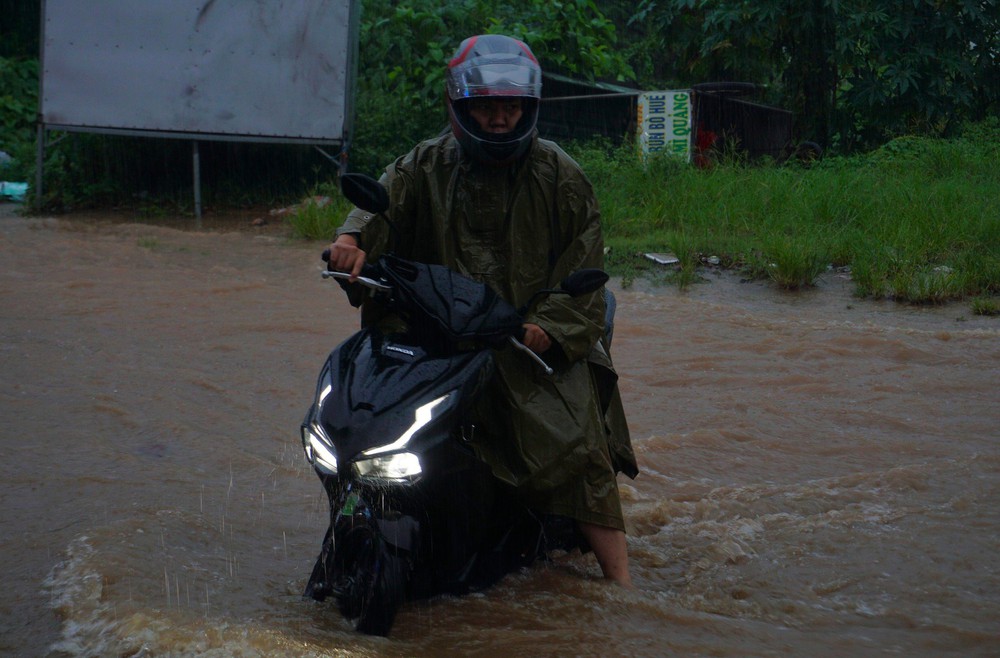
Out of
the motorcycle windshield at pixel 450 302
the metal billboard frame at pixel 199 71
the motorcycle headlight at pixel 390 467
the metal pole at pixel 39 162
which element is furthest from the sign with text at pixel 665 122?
the motorcycle headlight at pixel 390 467

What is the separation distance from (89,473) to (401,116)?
989cm

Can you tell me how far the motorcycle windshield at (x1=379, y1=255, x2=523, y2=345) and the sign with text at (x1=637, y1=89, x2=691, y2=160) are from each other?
9864mm

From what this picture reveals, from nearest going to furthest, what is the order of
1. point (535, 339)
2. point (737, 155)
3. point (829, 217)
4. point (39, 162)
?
point (535, 339) < point (829, 217) < point (737, 155) < point (39, 162)

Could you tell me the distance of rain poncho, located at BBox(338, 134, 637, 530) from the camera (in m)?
3.13

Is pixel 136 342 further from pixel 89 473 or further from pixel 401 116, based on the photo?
pixel 401 116

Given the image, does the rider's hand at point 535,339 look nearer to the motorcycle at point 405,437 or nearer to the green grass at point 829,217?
the motorcycle at point 405,437

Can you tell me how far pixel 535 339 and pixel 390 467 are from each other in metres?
0.59

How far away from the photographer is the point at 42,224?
474 inches

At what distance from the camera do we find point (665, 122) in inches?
502

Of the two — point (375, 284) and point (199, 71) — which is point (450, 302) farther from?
point (199, 71)

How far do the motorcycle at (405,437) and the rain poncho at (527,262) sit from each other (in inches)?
5.8

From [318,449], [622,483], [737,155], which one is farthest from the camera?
[737,155]

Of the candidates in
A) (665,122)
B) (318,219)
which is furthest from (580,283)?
(665,122)

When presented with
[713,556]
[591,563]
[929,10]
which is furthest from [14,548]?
[929,10]
